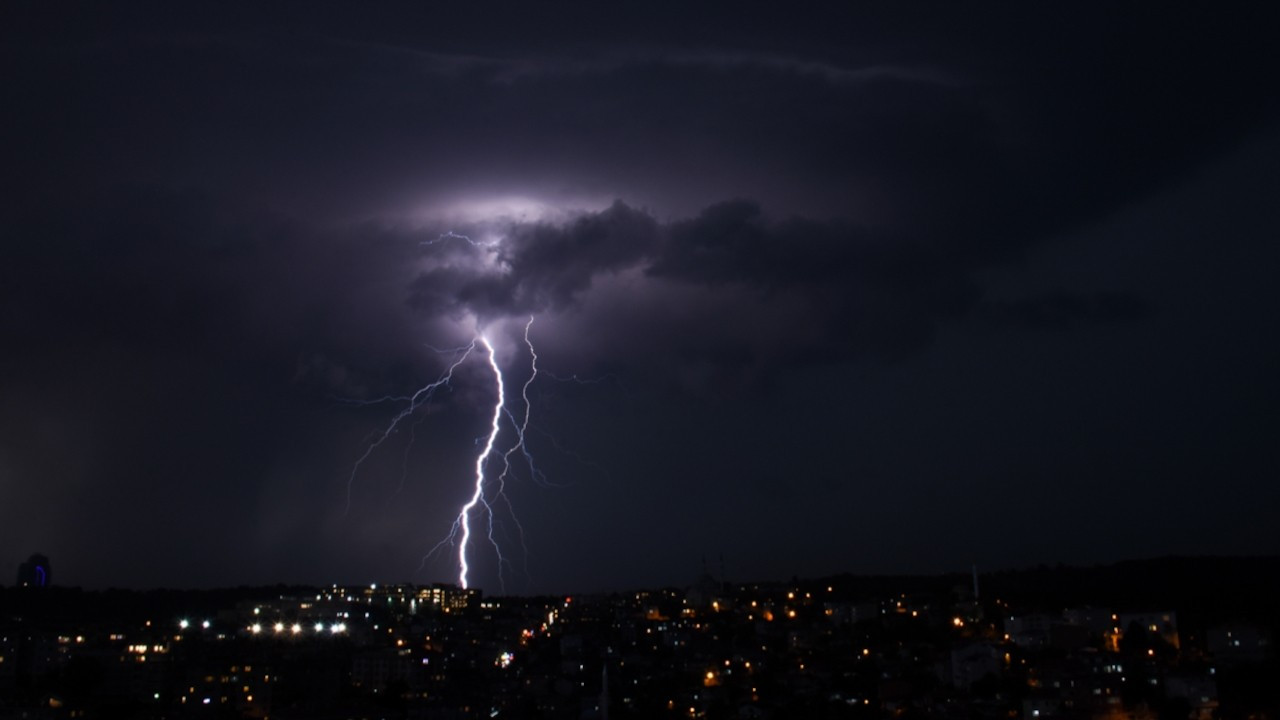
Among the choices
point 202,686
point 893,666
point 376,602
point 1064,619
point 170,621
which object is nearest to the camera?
point 202,686

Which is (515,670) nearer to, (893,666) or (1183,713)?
(893,666)

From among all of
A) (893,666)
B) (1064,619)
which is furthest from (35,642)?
(1064,619)

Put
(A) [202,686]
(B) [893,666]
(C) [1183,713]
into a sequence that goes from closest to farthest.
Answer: (C) [1183,713] → (A) [202,686] → (B) [893,666]

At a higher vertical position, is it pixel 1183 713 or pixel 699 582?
pixel 699 582

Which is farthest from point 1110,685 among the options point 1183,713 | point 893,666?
point 893,666

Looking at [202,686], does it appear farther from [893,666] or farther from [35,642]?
[893,666]

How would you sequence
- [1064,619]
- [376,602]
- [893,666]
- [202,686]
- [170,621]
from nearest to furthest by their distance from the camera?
1. [202,686]
2. [893,666]
3. [1064,619]
4. [170,621]
5. [376,602]

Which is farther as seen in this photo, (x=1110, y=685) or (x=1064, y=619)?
(x=1064, y=619)

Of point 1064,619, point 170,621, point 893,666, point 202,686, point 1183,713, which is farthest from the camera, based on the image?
point 170,621

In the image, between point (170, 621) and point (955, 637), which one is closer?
point (955, 637)
